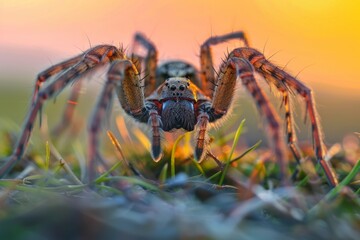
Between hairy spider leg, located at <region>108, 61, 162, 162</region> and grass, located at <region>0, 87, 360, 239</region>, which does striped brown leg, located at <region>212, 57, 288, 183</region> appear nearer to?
grass, located at <region>0, 87, 360, 239</region>

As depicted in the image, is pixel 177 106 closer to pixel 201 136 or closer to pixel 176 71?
pixel 201 136

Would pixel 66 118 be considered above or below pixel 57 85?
below

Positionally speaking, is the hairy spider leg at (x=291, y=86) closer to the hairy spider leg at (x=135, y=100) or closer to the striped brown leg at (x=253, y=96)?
the striped brown leg at (x=253, y=96)

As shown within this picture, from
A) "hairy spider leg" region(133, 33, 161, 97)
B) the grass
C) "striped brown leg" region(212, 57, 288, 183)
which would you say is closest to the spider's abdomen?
"striped brown leg" region(212, 57, 288, 183)

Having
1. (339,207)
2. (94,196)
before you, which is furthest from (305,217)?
(94,196)

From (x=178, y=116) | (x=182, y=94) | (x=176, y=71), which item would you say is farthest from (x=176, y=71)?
(x=178, y=116)

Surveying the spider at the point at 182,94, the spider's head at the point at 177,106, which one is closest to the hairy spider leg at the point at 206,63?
the spider at the point at 182,94

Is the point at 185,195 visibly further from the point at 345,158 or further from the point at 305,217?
the point at 345,158
